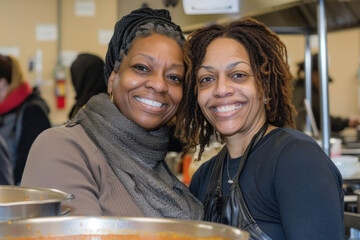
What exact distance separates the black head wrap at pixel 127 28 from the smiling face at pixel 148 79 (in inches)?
1.5

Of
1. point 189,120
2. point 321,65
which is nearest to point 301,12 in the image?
point 321,65

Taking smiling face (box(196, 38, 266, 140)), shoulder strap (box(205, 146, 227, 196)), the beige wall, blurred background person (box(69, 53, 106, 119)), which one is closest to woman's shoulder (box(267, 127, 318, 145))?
smiling face (box(196, 38, 266, 140))

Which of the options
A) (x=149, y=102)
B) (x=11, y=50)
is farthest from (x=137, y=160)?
(x=11, y=50)

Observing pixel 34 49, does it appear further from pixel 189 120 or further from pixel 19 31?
pixel 189 120

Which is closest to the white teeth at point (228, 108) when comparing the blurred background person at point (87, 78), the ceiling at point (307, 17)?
the ceiling at point (307, 17)

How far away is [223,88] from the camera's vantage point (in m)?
1.63

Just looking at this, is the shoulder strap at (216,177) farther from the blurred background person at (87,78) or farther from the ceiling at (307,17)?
the blurred background person at (87,78)

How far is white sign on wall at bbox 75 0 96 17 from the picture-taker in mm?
6551

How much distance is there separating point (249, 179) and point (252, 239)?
178mm

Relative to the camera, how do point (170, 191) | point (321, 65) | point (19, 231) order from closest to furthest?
point (19, 231)
point (170, 191)
point (321, 65)

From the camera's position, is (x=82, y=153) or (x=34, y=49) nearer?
(x=82, y=153)

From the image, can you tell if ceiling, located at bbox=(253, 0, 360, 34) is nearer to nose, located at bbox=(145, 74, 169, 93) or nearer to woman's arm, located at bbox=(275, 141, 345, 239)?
nose, located at bbox=(145, 74, 169, 93)

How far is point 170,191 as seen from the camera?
166 centimetres

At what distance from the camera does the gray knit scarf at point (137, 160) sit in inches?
62.1
